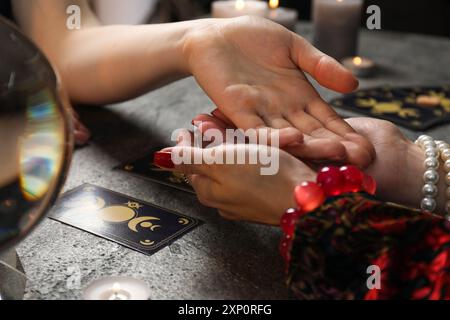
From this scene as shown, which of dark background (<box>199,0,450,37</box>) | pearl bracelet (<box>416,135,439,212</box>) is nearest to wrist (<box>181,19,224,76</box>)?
pearl bracelet (<box>416,135,439,212</box>)

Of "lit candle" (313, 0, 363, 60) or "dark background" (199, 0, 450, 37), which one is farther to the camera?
"dark background" (199, 0, 450, 37)

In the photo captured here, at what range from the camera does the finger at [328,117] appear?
0.73 m

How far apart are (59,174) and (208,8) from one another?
5.24 ft

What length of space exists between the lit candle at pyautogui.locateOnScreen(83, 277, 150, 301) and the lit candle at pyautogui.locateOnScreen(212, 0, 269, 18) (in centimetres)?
88

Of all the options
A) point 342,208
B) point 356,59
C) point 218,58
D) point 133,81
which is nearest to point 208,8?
point 356,59

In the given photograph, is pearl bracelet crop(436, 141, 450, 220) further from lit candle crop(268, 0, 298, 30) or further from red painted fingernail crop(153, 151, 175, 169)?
lit candle crop(268, 0, 298, 30)

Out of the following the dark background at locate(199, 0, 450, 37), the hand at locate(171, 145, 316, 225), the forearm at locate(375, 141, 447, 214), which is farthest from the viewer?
the dark background at locate(199, 0, 450, 37)

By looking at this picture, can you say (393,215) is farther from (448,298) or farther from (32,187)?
(32,187)

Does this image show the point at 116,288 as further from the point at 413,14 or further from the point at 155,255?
the point at 413,14

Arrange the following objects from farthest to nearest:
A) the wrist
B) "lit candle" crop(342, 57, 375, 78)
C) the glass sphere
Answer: "lit candle" crop(342, 57, 375, 78), the wrist, the glass sphere

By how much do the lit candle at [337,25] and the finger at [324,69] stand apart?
0.62 meters

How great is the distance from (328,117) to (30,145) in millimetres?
396

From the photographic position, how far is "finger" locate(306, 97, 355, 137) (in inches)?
28.8
